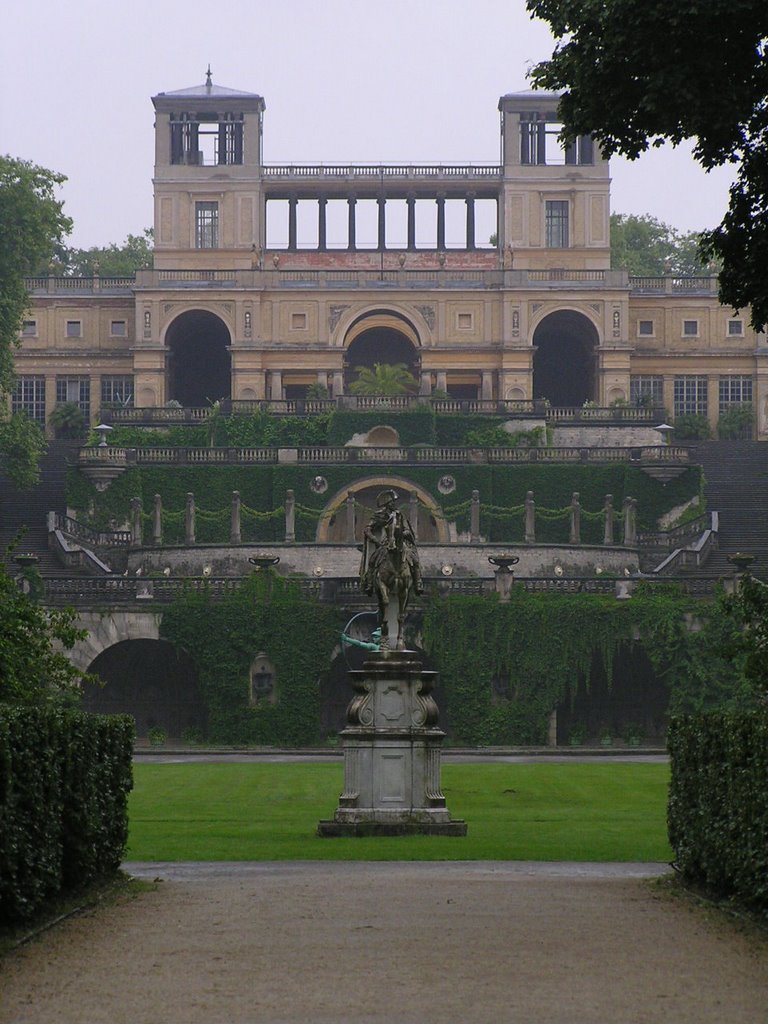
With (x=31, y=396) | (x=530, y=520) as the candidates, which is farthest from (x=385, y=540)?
(x=31, y=396)

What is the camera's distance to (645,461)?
75000 mm

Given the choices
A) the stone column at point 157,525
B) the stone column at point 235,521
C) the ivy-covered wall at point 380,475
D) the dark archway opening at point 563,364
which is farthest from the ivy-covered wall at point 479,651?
the dark archway opening at point 563,364

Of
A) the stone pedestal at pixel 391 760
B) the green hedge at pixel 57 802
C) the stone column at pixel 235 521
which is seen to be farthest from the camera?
the stone column at pixel 235 521

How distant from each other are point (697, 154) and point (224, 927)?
1026 centimetres

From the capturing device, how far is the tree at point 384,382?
278 feet

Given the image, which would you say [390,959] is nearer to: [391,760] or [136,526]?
[391,760]

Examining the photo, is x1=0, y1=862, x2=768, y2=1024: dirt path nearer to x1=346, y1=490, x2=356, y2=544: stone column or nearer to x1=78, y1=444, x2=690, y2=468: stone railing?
x1=346, y1=490, x2=356, y2=544: stone column

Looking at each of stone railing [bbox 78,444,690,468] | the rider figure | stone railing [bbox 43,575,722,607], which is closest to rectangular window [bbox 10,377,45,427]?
stone railing [bbox 78,444,690,468]

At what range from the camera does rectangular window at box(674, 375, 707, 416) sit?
96.2m

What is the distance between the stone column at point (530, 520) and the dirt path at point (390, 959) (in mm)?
50232

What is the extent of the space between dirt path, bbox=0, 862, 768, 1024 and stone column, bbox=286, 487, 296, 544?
50.6m

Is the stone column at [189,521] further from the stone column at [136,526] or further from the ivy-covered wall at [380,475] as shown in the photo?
the ivy-covered wall at [380,475]

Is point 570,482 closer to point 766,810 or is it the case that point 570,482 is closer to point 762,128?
point 762,128

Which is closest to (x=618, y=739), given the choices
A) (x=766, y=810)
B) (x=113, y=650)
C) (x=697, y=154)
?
(x=113, y=650)
